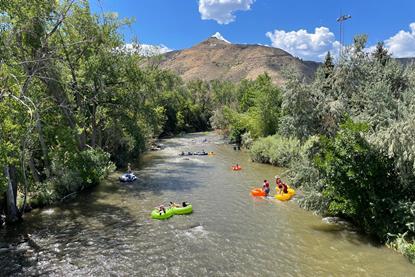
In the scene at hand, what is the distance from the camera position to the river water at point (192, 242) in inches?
575

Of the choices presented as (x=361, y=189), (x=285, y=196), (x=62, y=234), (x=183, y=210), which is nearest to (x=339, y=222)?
(x=361, y=189)

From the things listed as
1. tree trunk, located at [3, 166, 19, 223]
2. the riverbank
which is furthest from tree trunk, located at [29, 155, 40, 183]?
the riverbank

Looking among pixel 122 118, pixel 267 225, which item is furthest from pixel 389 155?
pixel 122 118

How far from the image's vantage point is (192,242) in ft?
57.3

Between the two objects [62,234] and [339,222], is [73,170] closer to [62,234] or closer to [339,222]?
[62,234]

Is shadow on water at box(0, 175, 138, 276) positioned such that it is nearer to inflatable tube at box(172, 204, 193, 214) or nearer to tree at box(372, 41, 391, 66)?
inflatable tube at box(172, 204, 193, 214)

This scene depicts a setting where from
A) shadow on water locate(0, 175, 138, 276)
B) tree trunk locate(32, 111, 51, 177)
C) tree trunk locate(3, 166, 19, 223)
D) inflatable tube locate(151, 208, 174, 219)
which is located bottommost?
shadow on water locate(0, 175, 138, 276)

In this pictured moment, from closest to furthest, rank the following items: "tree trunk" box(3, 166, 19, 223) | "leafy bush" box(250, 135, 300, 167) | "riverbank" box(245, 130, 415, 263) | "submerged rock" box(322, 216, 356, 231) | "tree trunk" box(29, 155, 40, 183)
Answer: "riverbank" box(245, 130, 415, 263), "submerged rock" box(322, 216, 356, 231), "tree trunk" box(3, 166, 19, 223), "tree trunk" box(29, 155, 40, 183), "leafy bush" box(250, 135, 300, 167)

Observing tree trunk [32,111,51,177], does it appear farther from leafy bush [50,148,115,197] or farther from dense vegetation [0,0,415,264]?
leafy bush [50,148,115,197]

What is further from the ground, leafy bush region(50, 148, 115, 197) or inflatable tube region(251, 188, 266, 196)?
leafy bush region(50, 148, 115, 197)

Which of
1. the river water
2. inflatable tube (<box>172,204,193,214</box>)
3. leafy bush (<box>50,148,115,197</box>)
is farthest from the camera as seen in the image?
leafy bush (<box>50,148,115,197</box>)

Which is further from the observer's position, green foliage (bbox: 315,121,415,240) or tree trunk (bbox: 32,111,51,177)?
tree trunk (bbox: 32,111,51,177)

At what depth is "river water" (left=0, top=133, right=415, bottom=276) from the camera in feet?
48.0

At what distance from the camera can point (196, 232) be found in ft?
61.7
